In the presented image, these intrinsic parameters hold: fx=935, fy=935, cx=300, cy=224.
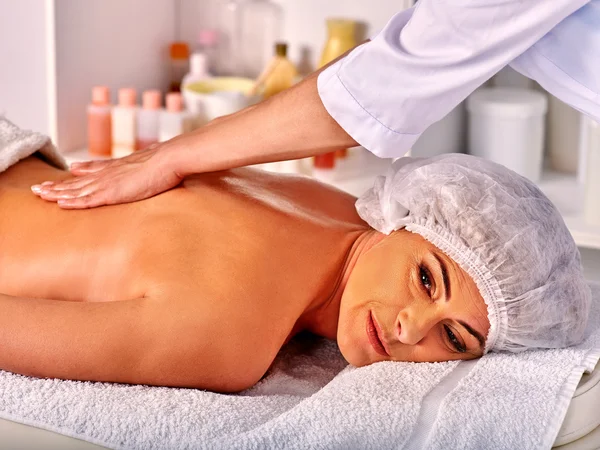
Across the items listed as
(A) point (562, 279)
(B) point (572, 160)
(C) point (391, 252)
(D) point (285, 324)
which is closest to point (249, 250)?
(D) point (285, 324)

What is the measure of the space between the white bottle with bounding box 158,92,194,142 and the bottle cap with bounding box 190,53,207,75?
232mm

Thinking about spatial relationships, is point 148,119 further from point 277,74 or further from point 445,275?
point 445,275

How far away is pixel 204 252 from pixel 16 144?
1.82 ft

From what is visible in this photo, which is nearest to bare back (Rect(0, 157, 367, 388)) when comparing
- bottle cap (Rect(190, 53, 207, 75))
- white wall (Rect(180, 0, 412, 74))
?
Result: white wall (Rect(180, 0, 412, 74))

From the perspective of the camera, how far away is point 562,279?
1485mm

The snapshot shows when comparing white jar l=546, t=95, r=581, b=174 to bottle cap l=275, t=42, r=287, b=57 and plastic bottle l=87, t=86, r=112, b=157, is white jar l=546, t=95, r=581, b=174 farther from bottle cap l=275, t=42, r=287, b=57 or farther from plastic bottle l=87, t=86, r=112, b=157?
plastic bottle l=87, t=86, r=112, b=157

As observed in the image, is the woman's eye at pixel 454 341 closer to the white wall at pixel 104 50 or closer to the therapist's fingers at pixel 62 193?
the therapist's fingers at pixel 62 193

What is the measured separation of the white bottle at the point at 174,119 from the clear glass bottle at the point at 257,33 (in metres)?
0.36

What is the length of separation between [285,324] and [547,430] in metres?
0.44

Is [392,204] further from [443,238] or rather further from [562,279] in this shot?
[562,279]

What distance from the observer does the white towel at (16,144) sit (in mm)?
1796

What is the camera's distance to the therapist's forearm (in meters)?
1.45

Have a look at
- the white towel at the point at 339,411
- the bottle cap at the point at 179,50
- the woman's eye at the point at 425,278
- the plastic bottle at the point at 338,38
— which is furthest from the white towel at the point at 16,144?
the bottle cap at the point at 179,50

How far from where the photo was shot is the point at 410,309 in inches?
57.8
